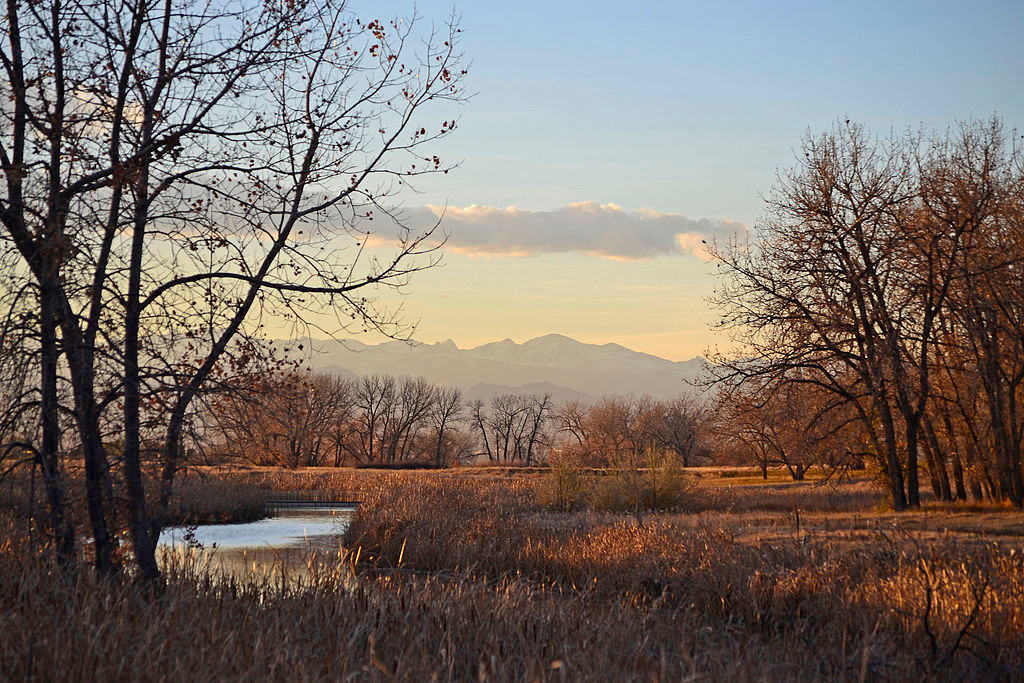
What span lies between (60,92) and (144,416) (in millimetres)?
3957

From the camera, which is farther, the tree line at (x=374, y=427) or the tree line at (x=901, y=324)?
the tree line at (x=901, y=324)

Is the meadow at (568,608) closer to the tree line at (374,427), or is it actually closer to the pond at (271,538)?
the tree line at (374,427)

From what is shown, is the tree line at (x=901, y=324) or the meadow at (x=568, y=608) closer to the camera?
the meadow at (x=568, y=608)

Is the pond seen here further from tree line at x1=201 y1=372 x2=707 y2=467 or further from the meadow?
tree line at x1=201 y1=372 x2=707 y2=467

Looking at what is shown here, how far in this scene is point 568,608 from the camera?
32.9 feet

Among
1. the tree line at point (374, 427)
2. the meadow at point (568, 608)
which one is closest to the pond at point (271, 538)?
the meadow at point (568, 608)

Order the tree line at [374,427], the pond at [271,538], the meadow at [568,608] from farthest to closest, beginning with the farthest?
1. the pond at [271,538]
2. the tree line at [374,427]
3. the meadow at [568,608]

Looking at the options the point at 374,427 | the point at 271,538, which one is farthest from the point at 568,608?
the point at 374,427

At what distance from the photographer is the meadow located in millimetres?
6223

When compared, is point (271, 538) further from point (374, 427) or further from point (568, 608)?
point (374, 427)

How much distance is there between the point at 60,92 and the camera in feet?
32.2

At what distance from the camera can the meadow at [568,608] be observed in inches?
245

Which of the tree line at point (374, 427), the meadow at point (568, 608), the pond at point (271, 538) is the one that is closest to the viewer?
the meadow at point (568, 608)

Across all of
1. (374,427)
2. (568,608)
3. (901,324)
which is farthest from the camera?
(374,427)
